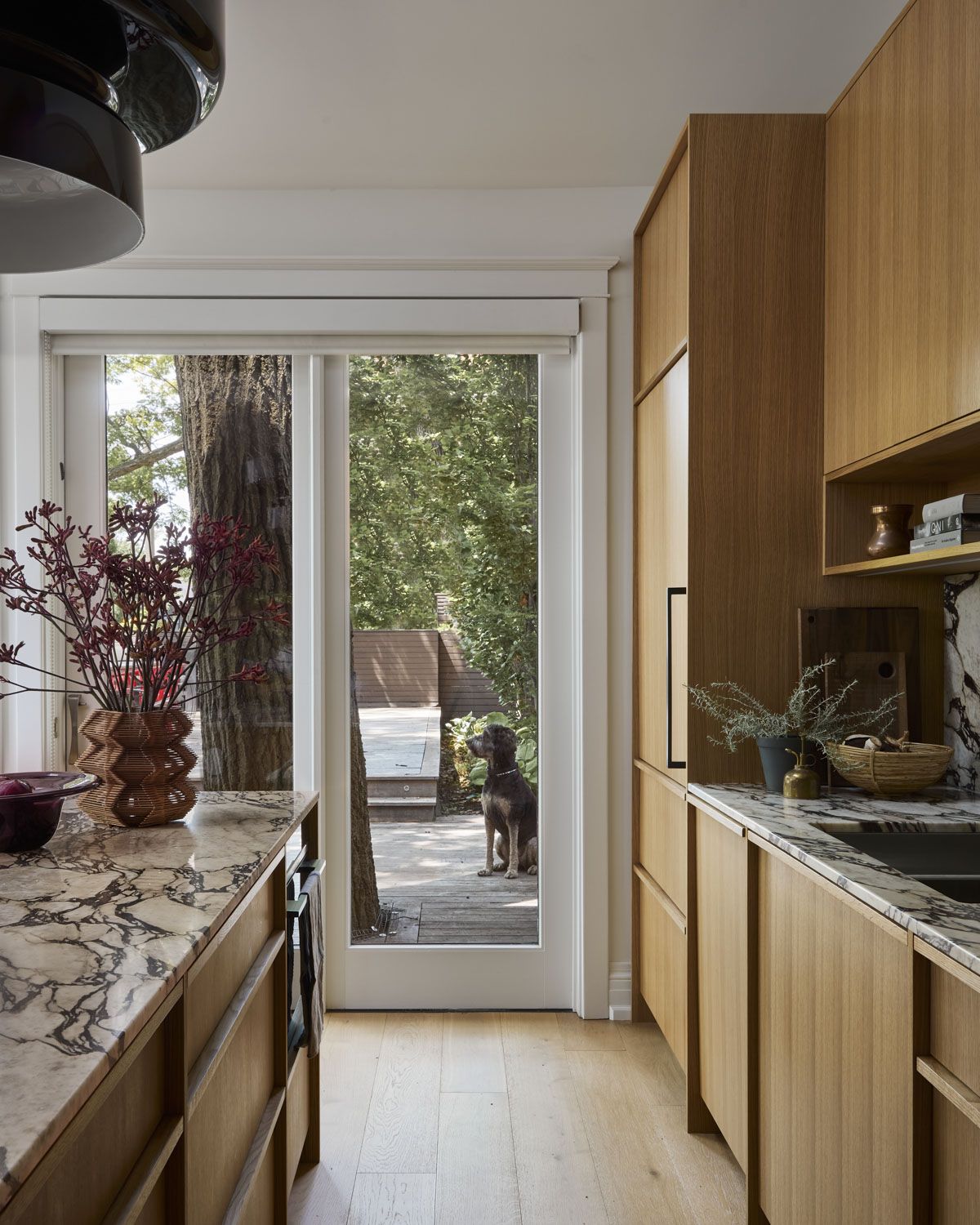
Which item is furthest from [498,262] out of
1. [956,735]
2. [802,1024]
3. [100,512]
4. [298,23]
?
[802,1024]

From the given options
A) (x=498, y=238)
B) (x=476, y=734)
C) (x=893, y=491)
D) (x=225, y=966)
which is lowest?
(x=225, y=966)

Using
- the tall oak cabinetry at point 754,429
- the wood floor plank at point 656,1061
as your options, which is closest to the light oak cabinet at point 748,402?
the tall oak cabinetry at point 754,429

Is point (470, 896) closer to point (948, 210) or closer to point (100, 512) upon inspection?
point (100, 512)

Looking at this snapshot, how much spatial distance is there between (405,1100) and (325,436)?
2.07m

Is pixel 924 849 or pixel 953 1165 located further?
pixel 924 849

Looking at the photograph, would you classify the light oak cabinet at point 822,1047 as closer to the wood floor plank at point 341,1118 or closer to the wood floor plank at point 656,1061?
the wood floor plank at point 656,1061

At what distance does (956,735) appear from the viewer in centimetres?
242

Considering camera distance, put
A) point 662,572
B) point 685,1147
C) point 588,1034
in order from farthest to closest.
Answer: point 588,1034 → point 662,572 → point 685,1147

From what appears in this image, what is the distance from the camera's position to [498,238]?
3.17m

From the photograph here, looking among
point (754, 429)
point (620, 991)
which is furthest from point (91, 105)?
point (620, 991)

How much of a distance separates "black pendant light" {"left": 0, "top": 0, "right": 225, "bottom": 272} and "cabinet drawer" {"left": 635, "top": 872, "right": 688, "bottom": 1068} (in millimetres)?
2094

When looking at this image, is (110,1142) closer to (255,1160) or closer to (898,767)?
(255,1160)

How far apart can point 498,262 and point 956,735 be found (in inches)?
79.4

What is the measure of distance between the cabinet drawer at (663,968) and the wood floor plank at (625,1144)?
6.9 inches
